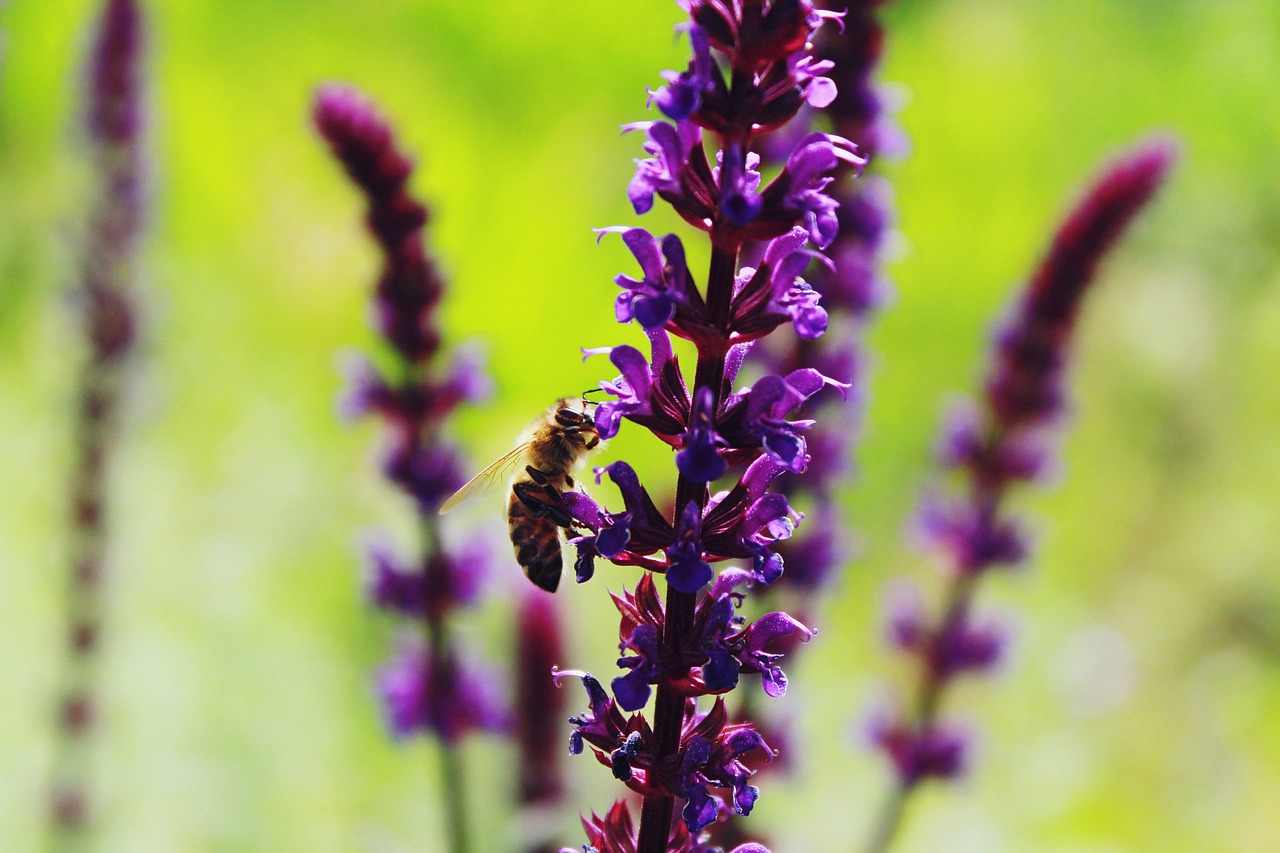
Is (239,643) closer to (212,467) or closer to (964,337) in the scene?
(212,467)

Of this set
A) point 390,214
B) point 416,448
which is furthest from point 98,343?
point 390,214

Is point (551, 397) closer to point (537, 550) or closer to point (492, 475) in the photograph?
point (492, 475)

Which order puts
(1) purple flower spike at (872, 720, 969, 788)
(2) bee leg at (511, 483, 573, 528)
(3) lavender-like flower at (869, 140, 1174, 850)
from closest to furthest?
1. (2) bee leg at (511, 483, 573, 528)
2. (3) lavender-like flower at (869, 140, 1174, 850)
3. (1) purple flower spike at (872, 720, 969, 788)

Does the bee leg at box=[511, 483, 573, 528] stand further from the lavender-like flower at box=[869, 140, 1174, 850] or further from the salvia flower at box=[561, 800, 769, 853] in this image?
the lavender-like flower at box=[869, 140, 1174, 850]

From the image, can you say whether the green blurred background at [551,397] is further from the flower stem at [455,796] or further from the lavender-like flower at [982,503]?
the flower stem at [455,796]

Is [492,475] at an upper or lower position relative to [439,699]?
upper

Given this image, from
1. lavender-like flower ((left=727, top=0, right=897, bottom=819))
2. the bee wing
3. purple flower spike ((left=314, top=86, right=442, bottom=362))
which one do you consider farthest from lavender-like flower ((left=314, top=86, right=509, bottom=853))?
lavender-like flower ((left=727, top=0, right=897, bottom=819))
